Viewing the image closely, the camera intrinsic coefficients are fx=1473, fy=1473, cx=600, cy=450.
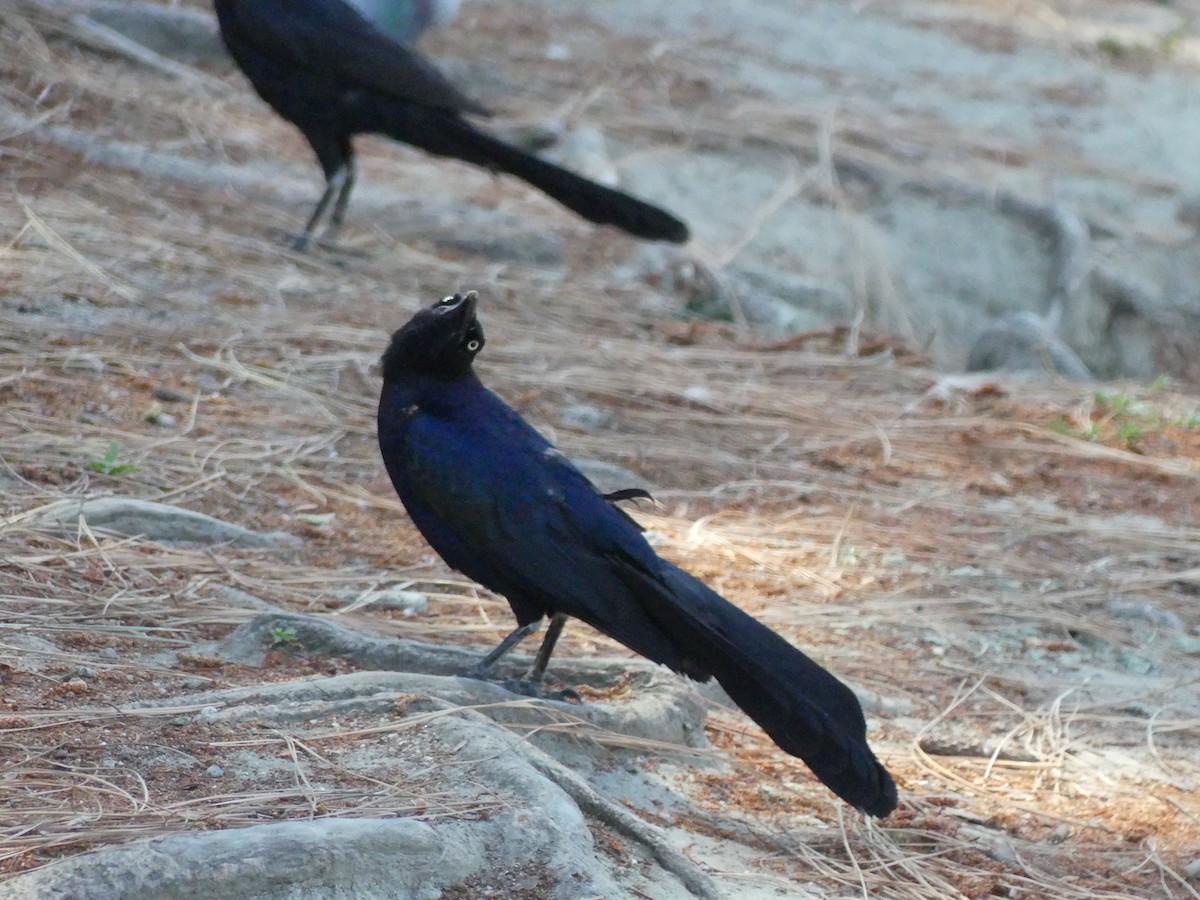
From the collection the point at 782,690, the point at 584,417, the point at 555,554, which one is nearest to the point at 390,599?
the point at 555,554

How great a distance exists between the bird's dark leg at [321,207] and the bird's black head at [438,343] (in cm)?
325

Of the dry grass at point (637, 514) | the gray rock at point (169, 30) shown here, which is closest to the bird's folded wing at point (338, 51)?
the dry grass at point (637, 514)

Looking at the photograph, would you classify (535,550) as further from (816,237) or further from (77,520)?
(816,237)

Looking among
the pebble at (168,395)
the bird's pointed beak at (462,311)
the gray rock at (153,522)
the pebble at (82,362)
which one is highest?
the bird's pointed beak at (462,311)

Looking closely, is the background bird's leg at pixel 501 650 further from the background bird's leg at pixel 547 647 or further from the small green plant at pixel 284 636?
the small green plant at pixel 284 636

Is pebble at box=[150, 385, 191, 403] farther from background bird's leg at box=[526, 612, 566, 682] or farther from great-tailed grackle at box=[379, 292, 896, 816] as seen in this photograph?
background bird's leg at box=[526, 612, 566, 682]

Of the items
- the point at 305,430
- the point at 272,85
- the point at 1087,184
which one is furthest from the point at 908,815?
the point at 1087,184

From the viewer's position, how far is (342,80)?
20.3ft

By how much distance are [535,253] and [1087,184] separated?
453 cm

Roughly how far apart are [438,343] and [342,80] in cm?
343

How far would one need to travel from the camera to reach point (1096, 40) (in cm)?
1273

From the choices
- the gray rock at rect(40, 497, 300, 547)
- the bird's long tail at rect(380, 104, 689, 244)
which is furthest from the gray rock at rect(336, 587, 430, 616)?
the bird's long tail at rect(380, 104, 689, 244)

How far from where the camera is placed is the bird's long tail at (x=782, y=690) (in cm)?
262

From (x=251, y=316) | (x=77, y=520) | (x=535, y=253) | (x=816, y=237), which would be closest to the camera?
(x=77, y=520)
